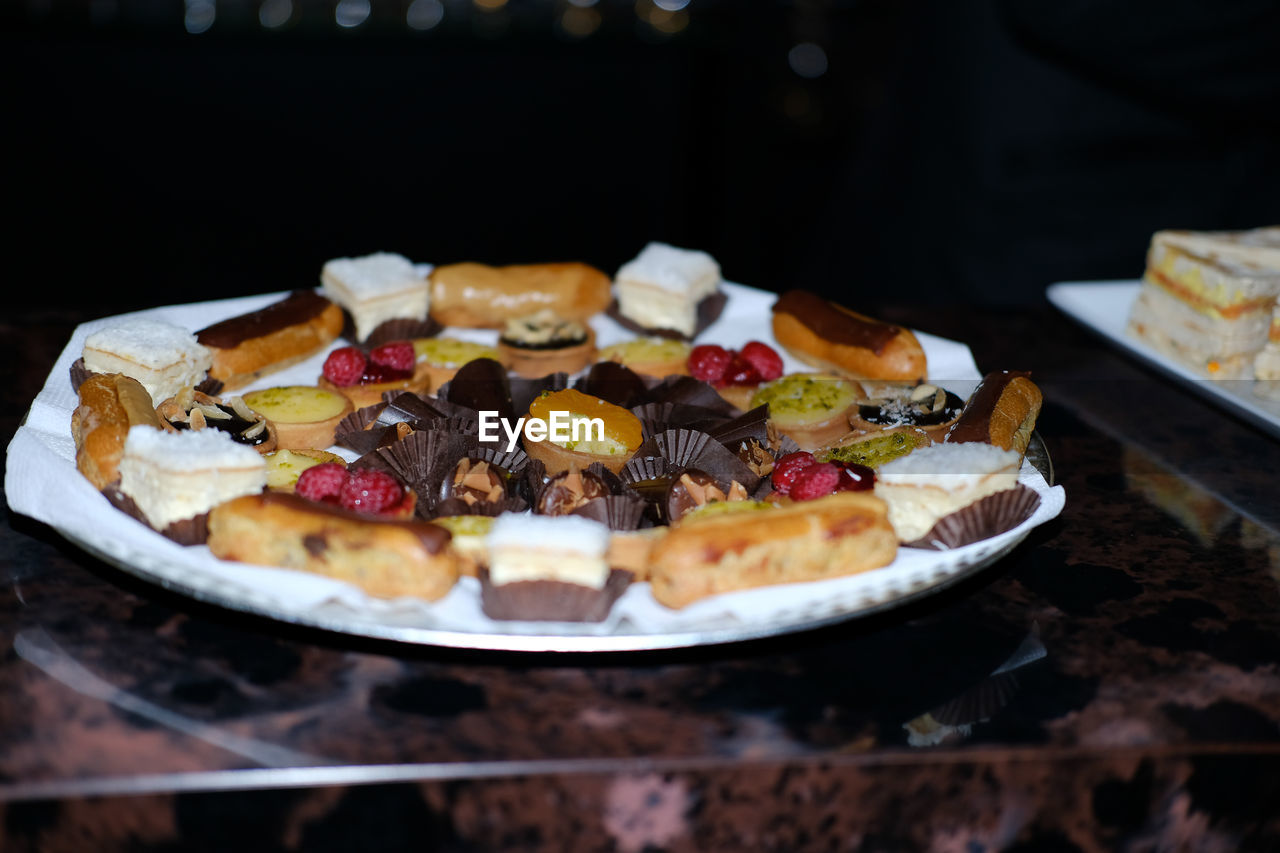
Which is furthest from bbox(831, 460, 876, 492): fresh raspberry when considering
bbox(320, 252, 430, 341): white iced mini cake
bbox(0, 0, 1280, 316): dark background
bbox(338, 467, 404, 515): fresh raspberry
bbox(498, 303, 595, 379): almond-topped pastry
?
bbox(0, 0, 1280, 316): dark background

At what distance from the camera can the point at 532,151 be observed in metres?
5.68

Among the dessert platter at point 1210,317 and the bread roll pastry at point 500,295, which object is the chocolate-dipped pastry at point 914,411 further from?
the bread roll pastry at point 500,295

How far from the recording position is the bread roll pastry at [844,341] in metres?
2.78

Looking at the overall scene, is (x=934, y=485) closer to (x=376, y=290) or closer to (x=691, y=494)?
(x=691, y=494)

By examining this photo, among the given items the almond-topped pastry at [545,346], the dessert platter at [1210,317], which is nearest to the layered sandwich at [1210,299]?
the dessert platter at [1210,317]

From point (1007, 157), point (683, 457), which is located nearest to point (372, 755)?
point (683, 457)

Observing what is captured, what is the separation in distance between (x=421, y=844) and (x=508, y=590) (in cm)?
36

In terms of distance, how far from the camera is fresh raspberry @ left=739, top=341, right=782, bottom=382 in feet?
9.34

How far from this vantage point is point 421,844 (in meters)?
Answer: 1.49

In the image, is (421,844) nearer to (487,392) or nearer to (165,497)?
(165,497)

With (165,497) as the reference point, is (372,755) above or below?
below

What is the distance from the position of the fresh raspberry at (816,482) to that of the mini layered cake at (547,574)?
46 cm

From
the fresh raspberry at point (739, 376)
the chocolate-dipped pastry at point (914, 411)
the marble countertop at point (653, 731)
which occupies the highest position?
the chocolate-dipped pastry at point (914, 411)

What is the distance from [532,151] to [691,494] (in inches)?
154
